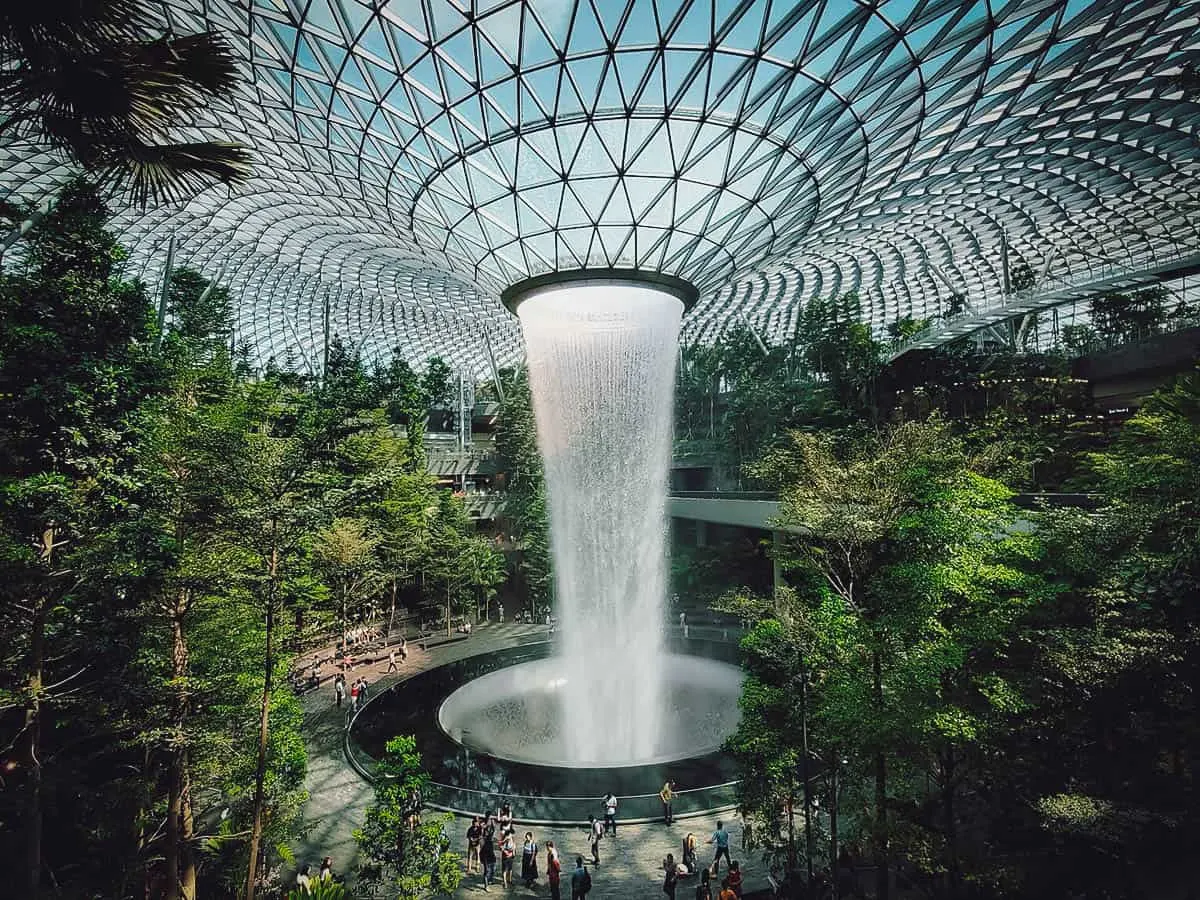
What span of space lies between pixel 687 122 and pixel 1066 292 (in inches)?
1288

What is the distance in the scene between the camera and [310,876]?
14633 mm

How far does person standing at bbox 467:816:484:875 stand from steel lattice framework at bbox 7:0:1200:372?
23227 mm

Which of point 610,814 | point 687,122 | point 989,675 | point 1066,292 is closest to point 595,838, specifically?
point 610,814

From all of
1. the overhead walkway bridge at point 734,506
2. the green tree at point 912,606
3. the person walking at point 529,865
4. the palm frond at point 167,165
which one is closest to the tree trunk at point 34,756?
the palm frond at point 167,165

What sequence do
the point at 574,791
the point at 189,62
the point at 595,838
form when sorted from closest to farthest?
the point at 189,62 → the point at 595,838 → the point at 574,791

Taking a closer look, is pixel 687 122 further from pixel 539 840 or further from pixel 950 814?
pixel 539 840

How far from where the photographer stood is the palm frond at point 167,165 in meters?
5.98

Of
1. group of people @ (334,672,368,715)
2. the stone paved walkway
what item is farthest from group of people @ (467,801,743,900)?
group of people @ (334,672,368,715)

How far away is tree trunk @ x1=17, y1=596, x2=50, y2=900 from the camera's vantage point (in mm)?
9039

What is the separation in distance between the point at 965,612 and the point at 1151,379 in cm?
4108

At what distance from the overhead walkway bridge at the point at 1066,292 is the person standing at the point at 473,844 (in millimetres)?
45220

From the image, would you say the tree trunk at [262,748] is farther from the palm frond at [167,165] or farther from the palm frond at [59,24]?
the palm frond at [59,24]

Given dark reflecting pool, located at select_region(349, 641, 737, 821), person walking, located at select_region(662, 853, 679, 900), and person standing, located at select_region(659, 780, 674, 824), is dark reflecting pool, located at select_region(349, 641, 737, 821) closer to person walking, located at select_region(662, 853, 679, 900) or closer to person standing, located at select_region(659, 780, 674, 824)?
person standing, located at select_region(659, 780, 674, 824)

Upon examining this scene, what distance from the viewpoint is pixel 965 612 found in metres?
12.2
